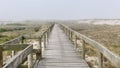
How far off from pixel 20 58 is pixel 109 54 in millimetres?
1541

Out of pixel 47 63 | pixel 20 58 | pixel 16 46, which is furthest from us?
pixel 47 63

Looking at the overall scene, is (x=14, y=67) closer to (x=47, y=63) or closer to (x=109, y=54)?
(x=109, y=54)

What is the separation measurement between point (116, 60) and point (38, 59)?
5.40 metres

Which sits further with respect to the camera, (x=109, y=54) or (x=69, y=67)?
(x=69, y=67)

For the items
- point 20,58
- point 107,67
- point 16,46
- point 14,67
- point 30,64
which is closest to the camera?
point 14,67

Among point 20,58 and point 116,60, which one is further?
point 20,58

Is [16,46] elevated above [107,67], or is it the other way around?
[16,46]

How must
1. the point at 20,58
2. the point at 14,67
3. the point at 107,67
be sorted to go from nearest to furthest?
the point at 14,67
the point at 20,58
the point at 107,67

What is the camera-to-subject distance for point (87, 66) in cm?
827

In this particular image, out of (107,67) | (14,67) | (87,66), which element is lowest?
(107,67)

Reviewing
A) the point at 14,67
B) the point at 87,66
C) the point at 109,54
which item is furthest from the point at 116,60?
the point at 87,66

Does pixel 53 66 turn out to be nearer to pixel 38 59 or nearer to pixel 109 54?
pixel 38 59

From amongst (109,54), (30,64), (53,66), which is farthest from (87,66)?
(109,54)

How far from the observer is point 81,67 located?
8.09 metres
